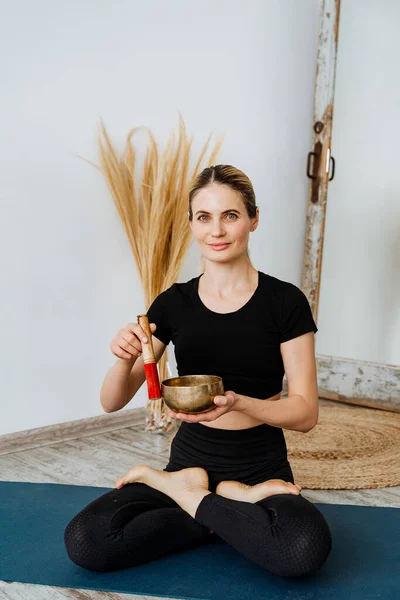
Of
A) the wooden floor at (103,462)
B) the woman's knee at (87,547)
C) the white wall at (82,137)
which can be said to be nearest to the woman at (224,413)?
the woman's knee at (87,547)

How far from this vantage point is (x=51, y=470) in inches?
101

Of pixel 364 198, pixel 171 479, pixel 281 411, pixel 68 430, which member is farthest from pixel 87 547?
pixel 364 198

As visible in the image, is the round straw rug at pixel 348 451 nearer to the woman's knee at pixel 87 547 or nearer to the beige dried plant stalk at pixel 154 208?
the beige dried plant stalk at pixel 154 208

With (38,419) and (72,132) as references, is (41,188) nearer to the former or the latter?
(72,132)

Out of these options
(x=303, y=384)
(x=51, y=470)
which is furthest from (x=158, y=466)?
(x=303, y=384)

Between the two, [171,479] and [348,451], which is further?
[348,451]

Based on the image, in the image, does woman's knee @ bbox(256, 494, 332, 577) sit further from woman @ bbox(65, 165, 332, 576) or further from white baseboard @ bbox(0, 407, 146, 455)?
white baseboard @ bbox(0, 407, 146, 455)

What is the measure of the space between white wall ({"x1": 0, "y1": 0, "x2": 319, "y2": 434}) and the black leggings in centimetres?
112

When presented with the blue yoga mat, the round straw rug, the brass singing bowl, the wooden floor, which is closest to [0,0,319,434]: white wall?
the wooden floor

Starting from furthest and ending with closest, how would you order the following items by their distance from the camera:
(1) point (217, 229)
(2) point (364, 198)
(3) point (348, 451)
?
(2) point (364, 198), (3) point (348, 451), (1) point (217, 229)

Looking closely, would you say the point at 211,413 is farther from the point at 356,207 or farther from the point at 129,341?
the point at 356,207

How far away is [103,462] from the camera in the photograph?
105 inches

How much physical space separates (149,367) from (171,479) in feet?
1.16

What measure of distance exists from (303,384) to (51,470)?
111cm
